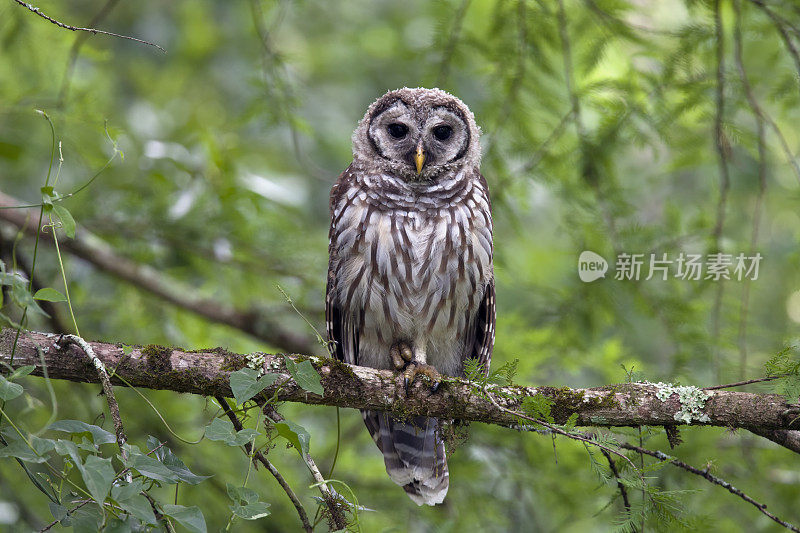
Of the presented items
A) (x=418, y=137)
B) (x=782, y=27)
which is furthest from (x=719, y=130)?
(x=418, y=137)

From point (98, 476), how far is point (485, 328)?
2.19 meters

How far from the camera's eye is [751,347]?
15.4 feet

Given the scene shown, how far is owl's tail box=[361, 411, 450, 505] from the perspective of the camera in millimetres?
3537

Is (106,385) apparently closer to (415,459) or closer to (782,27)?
(415,459)

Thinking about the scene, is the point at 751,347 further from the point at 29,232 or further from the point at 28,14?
the point at 28,14

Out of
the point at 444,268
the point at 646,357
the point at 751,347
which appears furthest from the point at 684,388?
the point at 646,357

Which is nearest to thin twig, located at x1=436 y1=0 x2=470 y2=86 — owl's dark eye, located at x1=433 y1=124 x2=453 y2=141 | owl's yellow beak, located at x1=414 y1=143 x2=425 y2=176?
owl's dark eye, located at x1=433 y1=124 x2=453 y2=141

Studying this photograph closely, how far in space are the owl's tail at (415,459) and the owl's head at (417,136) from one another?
114cm

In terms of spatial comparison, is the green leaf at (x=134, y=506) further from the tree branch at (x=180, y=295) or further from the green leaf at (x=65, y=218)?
the tree branch at (x=180, y=295)

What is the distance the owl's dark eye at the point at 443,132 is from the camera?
340 cm

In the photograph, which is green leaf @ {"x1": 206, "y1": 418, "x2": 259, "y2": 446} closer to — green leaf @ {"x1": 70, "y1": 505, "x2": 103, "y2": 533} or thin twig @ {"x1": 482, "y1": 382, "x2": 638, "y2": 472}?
green leaf @ {"x1": 70, "y1": 505, "x2": 103, "y2": 533}

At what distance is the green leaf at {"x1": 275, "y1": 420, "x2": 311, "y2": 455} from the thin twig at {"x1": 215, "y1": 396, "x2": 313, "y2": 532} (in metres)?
0.11

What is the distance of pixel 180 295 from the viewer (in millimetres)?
4105

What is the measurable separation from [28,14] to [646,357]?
475 centimetres
